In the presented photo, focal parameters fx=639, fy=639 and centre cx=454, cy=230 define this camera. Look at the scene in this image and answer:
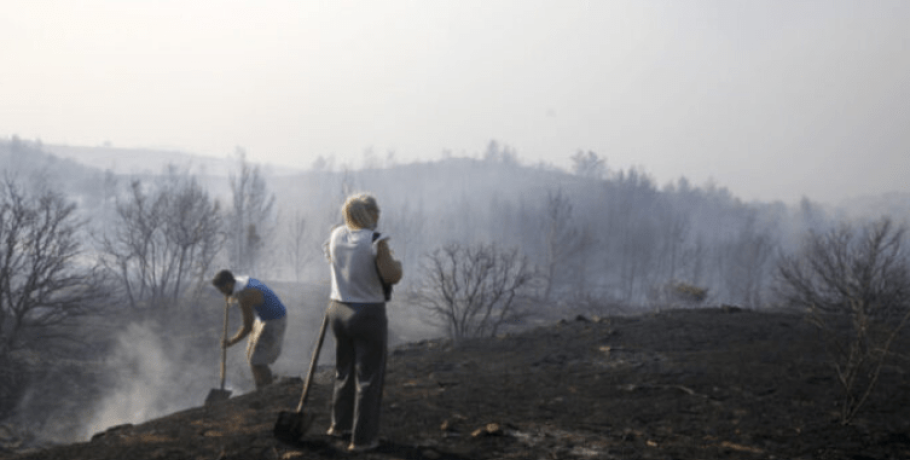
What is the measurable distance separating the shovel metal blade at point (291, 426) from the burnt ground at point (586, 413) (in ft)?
0.23

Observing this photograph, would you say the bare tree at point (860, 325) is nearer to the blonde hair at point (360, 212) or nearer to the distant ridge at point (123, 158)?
the blonde hair at point (360, 212)

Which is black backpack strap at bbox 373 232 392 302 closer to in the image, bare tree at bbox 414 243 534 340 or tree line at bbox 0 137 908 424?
tree line at bbox 0 137 908 424

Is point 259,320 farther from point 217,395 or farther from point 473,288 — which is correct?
point 473,288

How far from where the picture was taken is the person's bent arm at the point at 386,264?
3.89m

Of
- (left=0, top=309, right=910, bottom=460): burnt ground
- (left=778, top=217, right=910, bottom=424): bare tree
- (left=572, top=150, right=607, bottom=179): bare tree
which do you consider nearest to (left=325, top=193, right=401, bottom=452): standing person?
(left=0, top=309, right=910, bottom=460): burnt ground

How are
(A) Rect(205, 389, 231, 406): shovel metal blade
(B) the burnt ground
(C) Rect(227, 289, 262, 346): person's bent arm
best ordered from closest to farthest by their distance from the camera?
(B) the burnt ground
(C) Rect(227, 289, 262, 346): person's bent arm
(A) Rect(205, 389, 231, 406): shovel metal blade

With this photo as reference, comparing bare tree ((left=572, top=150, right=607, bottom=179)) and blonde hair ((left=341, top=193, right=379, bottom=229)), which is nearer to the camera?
blonde hair ((left=341, top=193, right=379, bottom=229))

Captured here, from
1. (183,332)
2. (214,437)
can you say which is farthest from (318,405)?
(183,332)

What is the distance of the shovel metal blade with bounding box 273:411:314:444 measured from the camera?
4.27 meters

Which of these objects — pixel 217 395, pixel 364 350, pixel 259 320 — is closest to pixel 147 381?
pixel 217 395

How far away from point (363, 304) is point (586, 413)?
2.79 meters

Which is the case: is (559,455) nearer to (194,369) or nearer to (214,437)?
(214,437)

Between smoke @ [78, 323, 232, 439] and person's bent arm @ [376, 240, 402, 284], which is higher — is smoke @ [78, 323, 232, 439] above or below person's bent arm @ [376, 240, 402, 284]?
below

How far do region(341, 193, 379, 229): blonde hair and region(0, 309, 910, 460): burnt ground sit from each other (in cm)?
138
